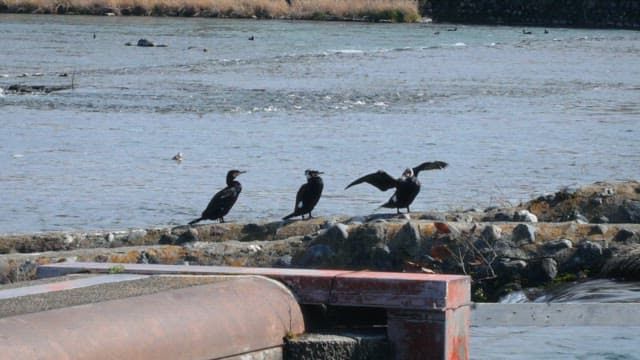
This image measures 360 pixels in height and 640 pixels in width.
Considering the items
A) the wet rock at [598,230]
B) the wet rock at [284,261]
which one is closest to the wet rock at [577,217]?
the wet rock at [598,230]

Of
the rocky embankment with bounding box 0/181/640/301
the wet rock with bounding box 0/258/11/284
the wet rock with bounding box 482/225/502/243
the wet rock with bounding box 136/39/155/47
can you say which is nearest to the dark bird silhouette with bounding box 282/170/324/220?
the rocky embankment with bounding box 0/181/640/301

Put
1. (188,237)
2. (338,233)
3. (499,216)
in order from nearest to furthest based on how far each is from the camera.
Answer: (338,233) < (188,237) < (499,216)

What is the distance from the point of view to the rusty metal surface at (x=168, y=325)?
15.9ft

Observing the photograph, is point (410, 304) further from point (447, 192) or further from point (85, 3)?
point (85, 3)

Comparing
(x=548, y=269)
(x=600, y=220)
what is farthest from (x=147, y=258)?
(x=600, y=220)

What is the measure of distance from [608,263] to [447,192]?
5.33 metres

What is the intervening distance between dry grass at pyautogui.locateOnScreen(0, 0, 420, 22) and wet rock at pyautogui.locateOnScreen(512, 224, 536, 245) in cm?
6277

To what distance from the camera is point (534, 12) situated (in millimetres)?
81875

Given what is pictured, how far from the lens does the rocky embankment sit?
10.0m

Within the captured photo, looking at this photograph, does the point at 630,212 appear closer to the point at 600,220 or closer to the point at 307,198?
the point at 600,220

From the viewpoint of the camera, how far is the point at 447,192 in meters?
15.6

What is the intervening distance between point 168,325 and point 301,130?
16.9 m

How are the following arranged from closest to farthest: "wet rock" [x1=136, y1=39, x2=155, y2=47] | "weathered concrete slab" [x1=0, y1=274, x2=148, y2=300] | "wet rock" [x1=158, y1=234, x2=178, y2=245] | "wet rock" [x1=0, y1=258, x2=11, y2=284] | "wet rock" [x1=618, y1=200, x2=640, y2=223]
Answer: "weathered concrete slab" [x1=0, y1=274, x2=148, y2=300] → "wet rock" [x1=0, y1=258, x2=11, y2=284] → "wet rock" [x1=158, y1=234, x2=178, y2=245] → "wet rock" [x1=618, y1=200, x2=640, y2=223] → "wet rock" [x1=136, y1=39, x2=155, y2=47]

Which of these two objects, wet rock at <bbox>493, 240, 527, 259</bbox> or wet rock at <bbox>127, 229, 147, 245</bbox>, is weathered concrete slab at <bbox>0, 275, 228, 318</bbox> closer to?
wet rock at <bbox>493, 240, 527, 259</bbox>
